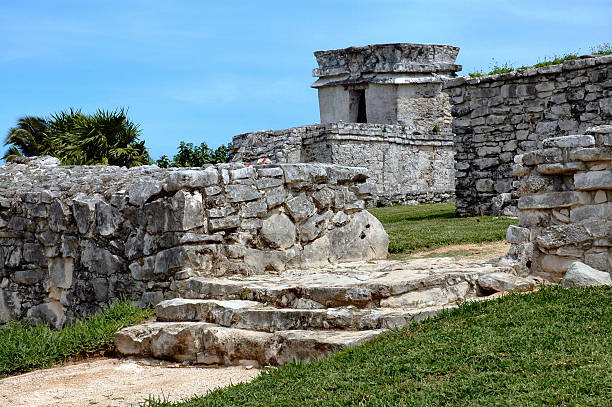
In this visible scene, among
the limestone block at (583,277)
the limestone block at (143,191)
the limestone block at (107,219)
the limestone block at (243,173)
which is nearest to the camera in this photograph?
the limestone block at (583,277)

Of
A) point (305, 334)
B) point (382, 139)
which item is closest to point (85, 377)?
point (305, 334)

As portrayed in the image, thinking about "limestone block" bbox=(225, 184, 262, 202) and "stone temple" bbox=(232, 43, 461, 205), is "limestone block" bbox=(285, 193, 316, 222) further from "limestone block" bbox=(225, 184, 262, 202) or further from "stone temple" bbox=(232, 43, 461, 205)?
"stone temple" bbox=(232, 43, 461, 205)

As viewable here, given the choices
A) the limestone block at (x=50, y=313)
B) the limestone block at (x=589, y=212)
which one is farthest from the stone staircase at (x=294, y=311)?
the limestone block at (x=50, y=313)

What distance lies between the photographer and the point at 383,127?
856 inches

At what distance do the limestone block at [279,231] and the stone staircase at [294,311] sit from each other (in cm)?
67

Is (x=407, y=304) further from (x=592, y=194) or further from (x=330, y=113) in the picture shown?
(x=330, y=113)

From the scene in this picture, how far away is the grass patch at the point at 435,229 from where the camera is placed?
10.2m

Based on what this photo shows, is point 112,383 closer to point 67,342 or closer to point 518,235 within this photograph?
point 67,342

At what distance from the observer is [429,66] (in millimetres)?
25562

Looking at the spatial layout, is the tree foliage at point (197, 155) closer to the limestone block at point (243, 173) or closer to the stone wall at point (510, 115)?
the stone wall at point (510, 115)

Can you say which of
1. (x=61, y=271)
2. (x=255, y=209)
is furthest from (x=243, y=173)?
(x=61, y=271)

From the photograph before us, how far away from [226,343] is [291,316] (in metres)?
0.61

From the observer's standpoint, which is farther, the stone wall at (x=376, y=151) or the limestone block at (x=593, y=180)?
the stone wall at (x=376, y=151)

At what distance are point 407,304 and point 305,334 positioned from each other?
0.99m
